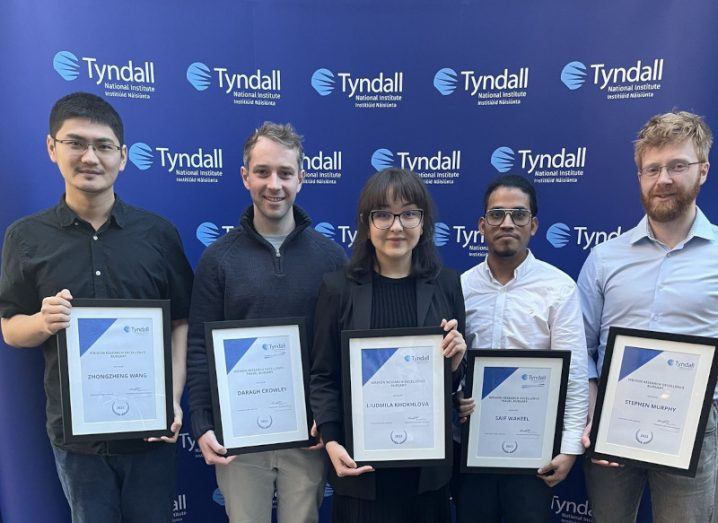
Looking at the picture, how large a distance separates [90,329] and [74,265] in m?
0.35

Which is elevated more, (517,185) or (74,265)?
(517,185)

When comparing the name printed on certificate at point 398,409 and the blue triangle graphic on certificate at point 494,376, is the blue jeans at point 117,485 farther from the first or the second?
the blue triangle graphic on certificate at point 494,376

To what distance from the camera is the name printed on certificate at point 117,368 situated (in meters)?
1.95

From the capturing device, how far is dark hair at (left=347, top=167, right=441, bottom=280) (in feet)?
6.31

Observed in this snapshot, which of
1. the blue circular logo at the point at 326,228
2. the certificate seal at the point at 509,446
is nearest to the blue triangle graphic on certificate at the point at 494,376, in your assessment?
the certificate seal at the point at 509,446

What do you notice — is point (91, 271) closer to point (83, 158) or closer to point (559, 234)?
point (83, 158)

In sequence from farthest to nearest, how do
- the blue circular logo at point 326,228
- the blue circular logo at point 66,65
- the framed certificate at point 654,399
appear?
the blue circular logo at point 326,228, the blue circular logo at point 66,65, the framed certificate at point 654,399

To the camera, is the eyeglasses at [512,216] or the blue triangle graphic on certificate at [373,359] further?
the eyeglasses at [512,216]

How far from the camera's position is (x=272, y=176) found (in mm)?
2148

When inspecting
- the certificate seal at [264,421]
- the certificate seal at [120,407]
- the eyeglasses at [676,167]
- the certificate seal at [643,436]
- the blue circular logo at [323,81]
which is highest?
the blue circular logo at [323,81]

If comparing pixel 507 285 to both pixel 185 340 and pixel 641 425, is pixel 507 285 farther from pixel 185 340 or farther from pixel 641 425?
pixel 185 340

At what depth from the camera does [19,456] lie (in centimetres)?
264

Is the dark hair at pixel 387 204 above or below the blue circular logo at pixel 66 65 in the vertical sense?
below

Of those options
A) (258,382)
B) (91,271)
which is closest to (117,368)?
(91,271)
